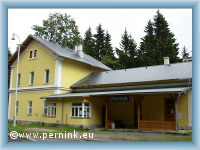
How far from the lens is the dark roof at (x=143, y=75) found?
17688 millimetres

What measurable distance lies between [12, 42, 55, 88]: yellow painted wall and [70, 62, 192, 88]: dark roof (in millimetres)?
3051

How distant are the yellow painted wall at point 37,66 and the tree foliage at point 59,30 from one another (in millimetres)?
14457

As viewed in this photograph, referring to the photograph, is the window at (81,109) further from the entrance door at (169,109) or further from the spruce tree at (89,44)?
the spruce tree at (89,44)

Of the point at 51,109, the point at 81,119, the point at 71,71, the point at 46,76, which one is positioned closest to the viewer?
the point at 81,119

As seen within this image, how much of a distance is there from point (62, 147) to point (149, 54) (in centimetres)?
3098

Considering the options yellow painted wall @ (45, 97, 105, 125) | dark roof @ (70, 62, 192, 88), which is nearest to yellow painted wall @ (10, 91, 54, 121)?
yellow painted wall @ (45, 97, 105, 125)

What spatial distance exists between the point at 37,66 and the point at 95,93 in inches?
323

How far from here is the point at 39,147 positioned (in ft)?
23.2

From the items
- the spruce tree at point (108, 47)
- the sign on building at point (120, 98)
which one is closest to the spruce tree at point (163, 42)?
the spruce tree at point (108, 47)

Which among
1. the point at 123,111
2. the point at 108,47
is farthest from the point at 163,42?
the point at 123,111

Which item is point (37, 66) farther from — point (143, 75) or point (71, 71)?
point (143, 75)

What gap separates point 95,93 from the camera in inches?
712

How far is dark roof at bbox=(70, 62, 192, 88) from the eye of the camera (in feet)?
58.0

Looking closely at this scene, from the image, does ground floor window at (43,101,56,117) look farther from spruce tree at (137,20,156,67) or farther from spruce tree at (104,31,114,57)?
spruce tree at (104,31,114,57)
